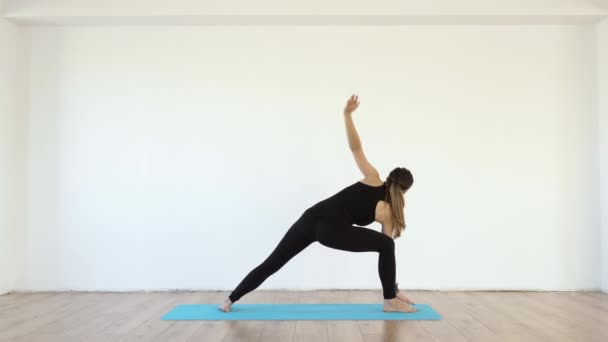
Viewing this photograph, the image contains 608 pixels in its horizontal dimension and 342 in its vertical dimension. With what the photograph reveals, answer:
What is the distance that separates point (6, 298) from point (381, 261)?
→ 3021 mm

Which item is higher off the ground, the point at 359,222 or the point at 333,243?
the point at 359,222

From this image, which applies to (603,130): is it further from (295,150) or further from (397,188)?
(295,150)

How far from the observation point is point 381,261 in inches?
115

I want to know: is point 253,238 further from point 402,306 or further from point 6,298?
point 6,298

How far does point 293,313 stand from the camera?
2975 millimetres

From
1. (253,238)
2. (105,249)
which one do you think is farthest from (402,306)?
(105,249)

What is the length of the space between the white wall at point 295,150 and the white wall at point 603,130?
0.08 metres

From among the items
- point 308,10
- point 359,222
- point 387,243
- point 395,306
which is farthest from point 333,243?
point 308,10

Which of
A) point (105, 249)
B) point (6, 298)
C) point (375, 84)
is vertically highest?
point (375, 84)

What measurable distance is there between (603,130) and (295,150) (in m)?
2.69

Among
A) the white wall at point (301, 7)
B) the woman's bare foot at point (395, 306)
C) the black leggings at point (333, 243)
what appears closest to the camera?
the black leggings at point (333, 243)

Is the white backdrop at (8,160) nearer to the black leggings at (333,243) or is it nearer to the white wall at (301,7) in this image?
the white wall at (301,7)

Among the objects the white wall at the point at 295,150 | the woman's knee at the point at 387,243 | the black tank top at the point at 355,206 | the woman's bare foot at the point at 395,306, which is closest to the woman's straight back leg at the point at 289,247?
the black tank top at the point at 355,206

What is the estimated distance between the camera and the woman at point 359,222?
112 inches
